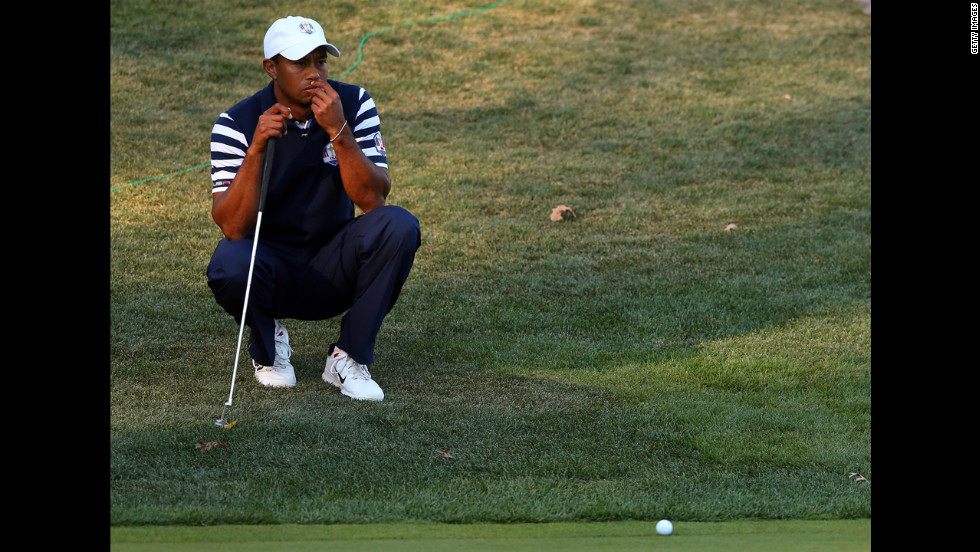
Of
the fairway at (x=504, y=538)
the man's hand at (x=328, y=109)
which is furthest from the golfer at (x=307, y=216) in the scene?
the fairway at (x=504, y=538)

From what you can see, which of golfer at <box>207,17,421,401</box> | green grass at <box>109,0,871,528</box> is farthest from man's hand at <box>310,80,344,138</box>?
green grass at <box>109,0,871,528</box>

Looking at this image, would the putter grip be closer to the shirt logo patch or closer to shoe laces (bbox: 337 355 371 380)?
the shirt logo patch

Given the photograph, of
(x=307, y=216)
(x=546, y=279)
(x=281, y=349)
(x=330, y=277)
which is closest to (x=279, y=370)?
(x=281, y=349)

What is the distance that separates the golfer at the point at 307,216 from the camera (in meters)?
3.92

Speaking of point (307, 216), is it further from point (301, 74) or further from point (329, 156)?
point (301, 74)

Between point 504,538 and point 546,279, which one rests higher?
point 504,538

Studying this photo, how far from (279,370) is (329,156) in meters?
0.84

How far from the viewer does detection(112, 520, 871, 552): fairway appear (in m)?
2.79

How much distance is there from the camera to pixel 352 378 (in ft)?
13.4

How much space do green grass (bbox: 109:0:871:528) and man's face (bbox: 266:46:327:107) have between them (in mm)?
1099

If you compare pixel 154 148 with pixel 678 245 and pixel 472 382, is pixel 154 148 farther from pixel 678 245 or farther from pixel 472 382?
pixel 472 382

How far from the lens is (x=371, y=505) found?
3076mm

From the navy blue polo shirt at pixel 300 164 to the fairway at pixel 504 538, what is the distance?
59.2 inches

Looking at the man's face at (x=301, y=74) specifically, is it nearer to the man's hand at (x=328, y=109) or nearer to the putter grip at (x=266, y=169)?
the man's hand at (x=328, y=109)
